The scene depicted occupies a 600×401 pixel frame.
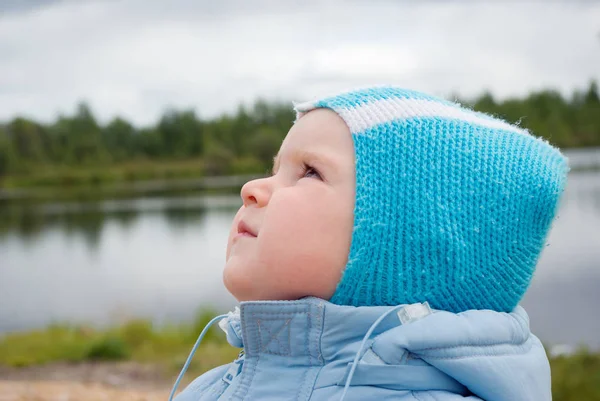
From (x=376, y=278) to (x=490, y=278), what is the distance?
252 millimetres

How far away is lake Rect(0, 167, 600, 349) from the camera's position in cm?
1147

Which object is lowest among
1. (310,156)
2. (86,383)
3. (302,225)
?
(86,383)

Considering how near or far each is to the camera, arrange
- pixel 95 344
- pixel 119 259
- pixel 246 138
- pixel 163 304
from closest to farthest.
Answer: pixel 95 344
pixel 163 304
pixel 119 259
pixel 246 138

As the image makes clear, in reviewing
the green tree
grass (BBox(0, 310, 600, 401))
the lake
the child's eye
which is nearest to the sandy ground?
grass (BBox(0, 310, 600, 401))

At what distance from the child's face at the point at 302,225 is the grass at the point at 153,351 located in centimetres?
359

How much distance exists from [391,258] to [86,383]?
4689 mm

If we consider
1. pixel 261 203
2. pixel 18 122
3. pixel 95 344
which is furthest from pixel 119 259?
pixel 261 203

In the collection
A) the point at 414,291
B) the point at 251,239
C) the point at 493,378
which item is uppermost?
the point at 251,239

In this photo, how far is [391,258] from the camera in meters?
1.42

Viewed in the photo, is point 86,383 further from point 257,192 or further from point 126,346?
point 257,192

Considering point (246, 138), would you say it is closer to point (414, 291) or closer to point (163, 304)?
point (163, 304)

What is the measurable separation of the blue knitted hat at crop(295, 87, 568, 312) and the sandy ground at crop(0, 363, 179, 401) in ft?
11.3

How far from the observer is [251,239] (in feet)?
4.92

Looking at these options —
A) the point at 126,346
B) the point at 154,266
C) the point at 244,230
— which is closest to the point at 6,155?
the point at 154,266
